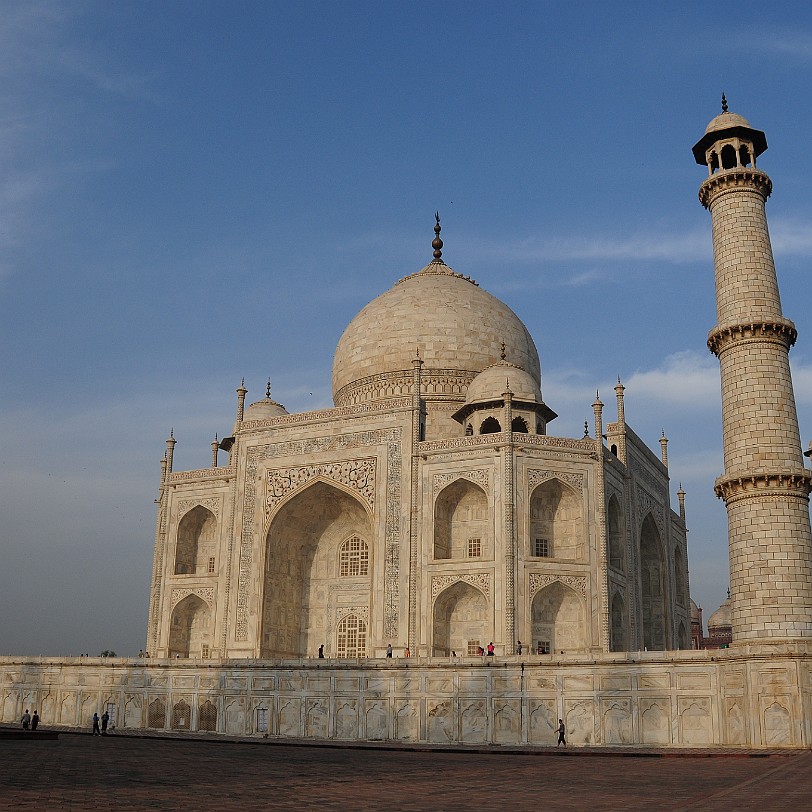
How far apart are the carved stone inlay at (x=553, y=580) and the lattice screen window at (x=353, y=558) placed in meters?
6.80

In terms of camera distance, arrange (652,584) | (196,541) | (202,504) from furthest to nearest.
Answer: (652,584), (196,541), (202,504)

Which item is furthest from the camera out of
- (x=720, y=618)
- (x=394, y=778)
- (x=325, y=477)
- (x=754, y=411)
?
(x=720, y=618)

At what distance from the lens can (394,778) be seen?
458 inches

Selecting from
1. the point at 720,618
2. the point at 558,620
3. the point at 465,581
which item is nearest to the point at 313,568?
the point at 465,581

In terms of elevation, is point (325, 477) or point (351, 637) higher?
point (325, 477)

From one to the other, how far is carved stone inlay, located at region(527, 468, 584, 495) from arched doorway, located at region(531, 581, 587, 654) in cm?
289

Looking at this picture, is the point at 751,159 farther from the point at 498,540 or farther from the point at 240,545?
the point at 240,545

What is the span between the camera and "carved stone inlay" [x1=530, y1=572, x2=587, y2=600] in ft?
86.7

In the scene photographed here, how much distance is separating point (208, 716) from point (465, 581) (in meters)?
7.89

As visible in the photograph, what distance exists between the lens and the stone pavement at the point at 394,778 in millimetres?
8453

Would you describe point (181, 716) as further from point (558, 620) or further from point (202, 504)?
point (558, 620)

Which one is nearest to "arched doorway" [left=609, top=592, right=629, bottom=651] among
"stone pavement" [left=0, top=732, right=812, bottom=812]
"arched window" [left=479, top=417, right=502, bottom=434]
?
"arched window" [left=479, top=417, right=502, bottom=434]

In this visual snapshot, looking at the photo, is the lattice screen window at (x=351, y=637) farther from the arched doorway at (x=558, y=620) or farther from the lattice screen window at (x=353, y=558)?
the arched doorway at (x=558, y=620)

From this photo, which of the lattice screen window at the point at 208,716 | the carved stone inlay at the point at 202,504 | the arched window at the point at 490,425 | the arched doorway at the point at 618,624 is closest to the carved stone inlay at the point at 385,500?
the carved stone inlay at the point at 202,504
